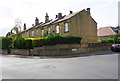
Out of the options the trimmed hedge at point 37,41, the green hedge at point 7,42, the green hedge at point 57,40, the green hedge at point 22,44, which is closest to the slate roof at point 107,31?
the trimmed hedge at point 37,41

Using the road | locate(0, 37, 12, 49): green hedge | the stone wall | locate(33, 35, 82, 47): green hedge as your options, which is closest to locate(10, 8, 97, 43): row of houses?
the stone wall

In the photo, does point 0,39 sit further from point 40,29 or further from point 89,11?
point 89,11

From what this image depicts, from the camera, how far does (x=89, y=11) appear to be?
29.4 m

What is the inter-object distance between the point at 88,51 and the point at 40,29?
18072mm

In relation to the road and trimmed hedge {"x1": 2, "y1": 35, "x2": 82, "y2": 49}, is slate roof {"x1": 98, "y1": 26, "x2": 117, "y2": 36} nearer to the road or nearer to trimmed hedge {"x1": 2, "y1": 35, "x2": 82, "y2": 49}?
trimmed hedge {"x1": 2, "y1": 35, "x2": 82, "y2": 49}

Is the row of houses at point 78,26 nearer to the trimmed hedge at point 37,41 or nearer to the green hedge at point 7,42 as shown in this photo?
the trimmed hedge at point 37,41

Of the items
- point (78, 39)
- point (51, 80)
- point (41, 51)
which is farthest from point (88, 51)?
point (51, 80)

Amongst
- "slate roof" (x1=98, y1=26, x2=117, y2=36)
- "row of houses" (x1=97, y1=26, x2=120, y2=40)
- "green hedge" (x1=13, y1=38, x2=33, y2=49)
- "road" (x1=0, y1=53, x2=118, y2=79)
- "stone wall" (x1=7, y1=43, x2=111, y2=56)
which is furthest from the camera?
"slate roof" (x1=98, y1=26, x2=117, y2=36)

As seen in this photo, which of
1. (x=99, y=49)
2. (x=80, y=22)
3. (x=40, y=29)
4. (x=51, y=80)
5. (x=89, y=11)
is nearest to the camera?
→ (x=51, y=80)

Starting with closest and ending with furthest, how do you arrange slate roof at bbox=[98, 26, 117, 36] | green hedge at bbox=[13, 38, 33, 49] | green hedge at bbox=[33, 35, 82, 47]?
1. green hedge at bbox=[33, 35, 82, 47]
2. green hedge at bbox=[13, 38, 33, 49]
3. slate roof at bbox=[98, 26, 117, 36]

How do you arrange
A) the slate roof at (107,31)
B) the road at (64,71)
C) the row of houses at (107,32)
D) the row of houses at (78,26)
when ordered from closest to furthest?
the road at (64,71) < the row of houses at (78,26) < the row of houses at (107,32) < the slate roof at (107,31)

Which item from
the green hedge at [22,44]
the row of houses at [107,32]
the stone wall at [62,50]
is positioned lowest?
the stone wall at [62,50]

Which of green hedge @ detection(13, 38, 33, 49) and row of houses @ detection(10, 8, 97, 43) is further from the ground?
row of houses @ detection(10, 8, 97, 43)

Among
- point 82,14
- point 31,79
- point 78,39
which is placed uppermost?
point 82,14
